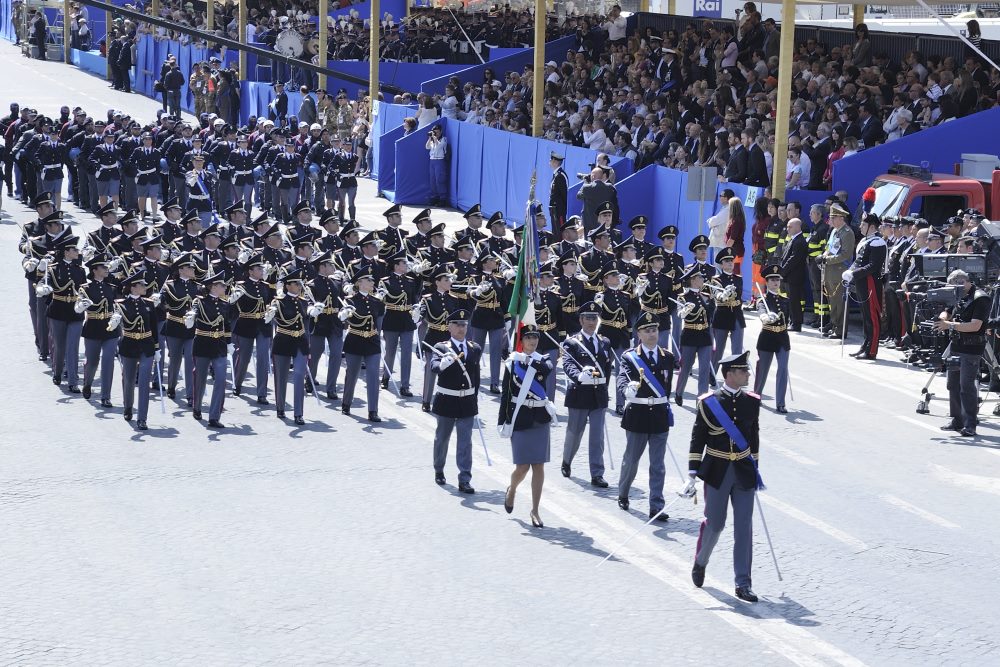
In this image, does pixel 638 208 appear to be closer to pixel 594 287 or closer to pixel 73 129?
pixel 594 287

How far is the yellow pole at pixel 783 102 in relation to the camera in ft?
77.3

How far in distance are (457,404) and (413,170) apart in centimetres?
2035

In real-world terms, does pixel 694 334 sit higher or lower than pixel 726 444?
Answer: higher

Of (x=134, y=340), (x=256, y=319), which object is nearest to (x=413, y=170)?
(x=256, y=319)

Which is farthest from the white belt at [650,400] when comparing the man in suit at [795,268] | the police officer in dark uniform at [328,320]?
the man in suit at [795,268]

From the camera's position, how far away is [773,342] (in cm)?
1772

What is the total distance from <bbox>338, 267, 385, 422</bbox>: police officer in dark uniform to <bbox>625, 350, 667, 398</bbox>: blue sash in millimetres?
3976

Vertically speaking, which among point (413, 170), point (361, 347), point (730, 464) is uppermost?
point (413, 170)

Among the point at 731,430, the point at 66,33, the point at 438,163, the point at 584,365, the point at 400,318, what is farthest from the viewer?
the point at 66,33

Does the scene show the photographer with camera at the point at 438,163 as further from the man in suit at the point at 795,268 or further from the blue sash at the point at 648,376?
the blue sash at the point at 648,376

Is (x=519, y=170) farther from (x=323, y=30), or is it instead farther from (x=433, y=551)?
(x=433, y=551)

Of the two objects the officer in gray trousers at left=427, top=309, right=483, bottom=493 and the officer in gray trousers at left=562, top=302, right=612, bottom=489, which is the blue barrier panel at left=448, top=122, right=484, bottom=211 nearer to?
the officer in gray trousers at left=562, top=302, right=612, bottom=489

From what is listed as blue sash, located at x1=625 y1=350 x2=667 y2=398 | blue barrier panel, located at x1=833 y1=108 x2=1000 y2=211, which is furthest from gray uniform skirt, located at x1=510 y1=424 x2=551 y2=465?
blue barrier panel, located at x1=833 y1=108 x2=1000 y2=211

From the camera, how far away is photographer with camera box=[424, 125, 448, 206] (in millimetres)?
33781
